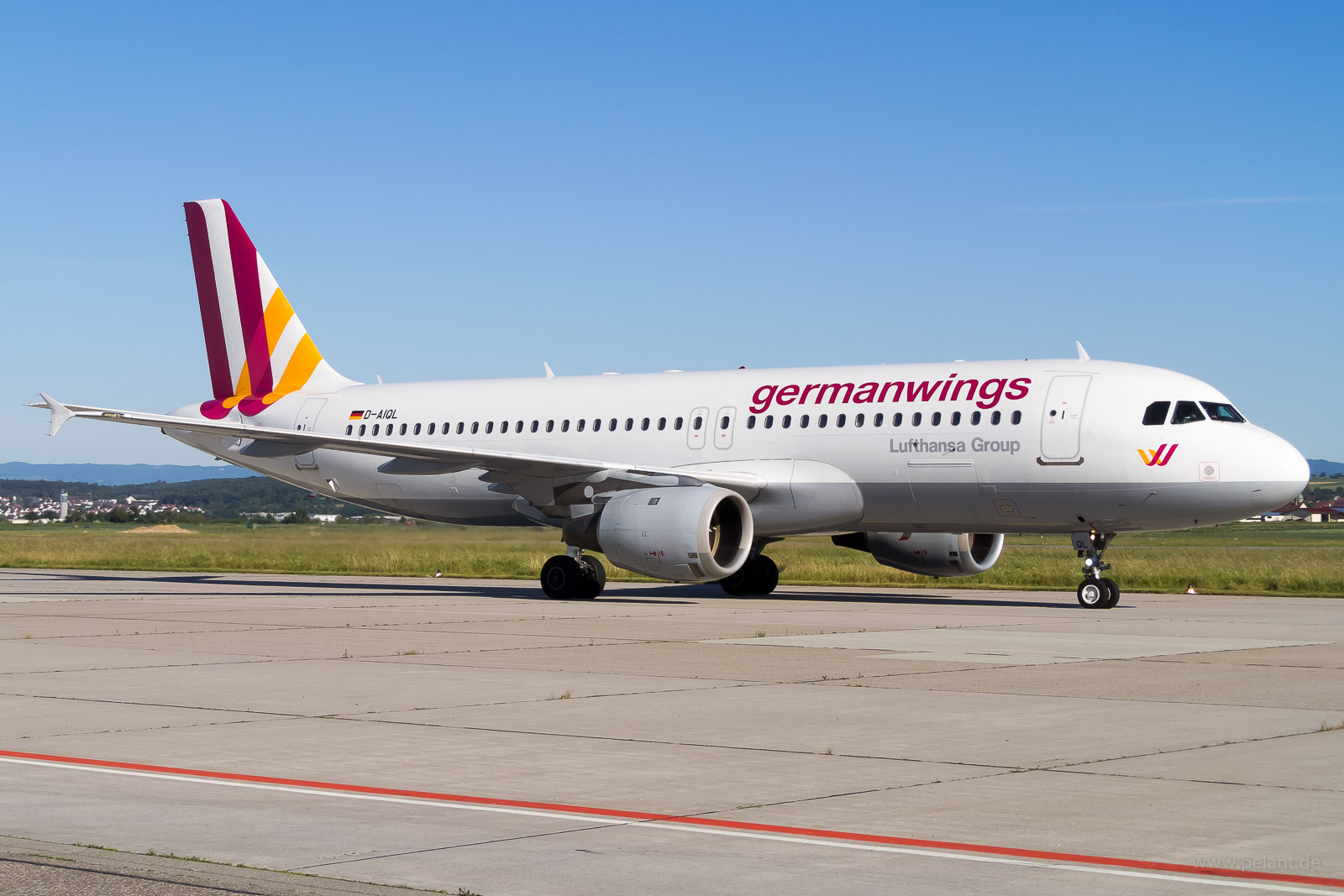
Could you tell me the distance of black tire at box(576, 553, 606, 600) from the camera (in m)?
24.9

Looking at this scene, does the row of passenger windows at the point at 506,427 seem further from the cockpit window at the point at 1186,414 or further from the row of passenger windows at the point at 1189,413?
Result: the cockpit window at the point at 1186,414

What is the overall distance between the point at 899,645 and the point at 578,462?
378 inches

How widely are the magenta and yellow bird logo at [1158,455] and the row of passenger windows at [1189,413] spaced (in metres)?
0.41

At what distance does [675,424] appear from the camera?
85.4ft

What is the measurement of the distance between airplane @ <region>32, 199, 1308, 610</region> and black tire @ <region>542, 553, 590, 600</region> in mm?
34

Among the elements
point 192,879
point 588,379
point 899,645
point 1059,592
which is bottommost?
point 192,879

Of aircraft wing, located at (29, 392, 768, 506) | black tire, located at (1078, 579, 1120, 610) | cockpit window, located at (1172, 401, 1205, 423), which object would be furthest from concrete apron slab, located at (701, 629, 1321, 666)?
aircraft wing, located at (29, 392, 768, 506)

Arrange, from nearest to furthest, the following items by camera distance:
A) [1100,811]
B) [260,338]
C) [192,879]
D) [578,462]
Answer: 1. [192,879]
2. [1100,811]
3. [578,462]
4. [260,338]

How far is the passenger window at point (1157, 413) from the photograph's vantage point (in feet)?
72.2

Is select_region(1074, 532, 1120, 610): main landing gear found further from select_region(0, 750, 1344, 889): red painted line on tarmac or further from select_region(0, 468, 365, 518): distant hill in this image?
select_region(0, 468, 365, 518): distant hill

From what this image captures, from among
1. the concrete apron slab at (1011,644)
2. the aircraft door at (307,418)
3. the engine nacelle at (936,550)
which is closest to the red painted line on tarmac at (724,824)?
the concrete apron slab at (1011,644)

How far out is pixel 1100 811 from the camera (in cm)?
693

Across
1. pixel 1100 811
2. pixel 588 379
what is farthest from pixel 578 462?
pixel 1100 811

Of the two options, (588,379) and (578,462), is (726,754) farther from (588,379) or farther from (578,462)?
(588,379)
